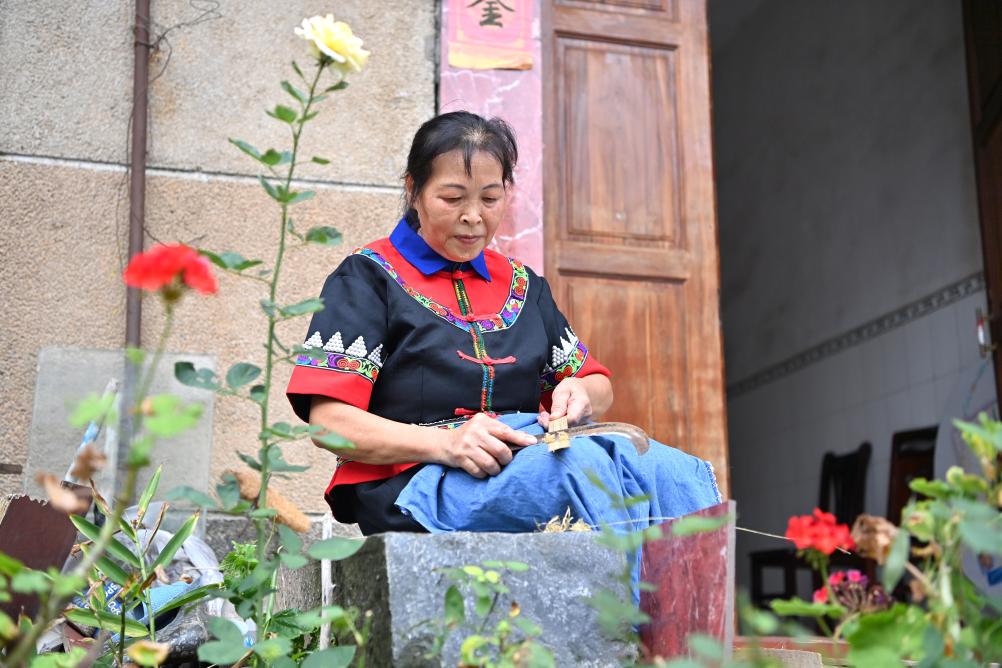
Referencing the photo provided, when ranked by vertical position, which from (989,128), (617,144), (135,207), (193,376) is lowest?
(193,376)

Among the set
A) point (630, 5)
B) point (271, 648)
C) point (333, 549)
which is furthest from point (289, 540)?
point (630, 5)

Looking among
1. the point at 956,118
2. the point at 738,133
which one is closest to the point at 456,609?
the point at 956,118

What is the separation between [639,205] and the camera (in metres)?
3.84

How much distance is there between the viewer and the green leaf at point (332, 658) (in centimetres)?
131

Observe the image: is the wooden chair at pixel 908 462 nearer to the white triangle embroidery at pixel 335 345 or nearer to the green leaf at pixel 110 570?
the white triangle embroidery at pixel 335 345

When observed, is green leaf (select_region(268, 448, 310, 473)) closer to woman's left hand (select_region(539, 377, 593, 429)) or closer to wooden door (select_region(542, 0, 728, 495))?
woman's left hand (select_region(539, 377, 593, 429))

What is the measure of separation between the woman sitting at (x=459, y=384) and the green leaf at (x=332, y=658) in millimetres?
550

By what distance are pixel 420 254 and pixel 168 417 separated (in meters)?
1.31

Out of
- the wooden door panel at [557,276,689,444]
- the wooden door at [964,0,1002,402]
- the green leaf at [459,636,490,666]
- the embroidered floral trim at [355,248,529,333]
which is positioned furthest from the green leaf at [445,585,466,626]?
the wooden door at [964,0,1002,402]

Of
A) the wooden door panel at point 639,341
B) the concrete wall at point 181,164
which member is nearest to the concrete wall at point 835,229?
the wooden door panel at point 639,341

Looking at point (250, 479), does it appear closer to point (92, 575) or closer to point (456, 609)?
point (92, 575)

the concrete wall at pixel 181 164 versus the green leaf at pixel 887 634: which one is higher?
the concrete wall at pixel 181 164

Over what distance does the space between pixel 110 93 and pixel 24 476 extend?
3.85 ft

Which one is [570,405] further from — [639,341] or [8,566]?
[639,341]
